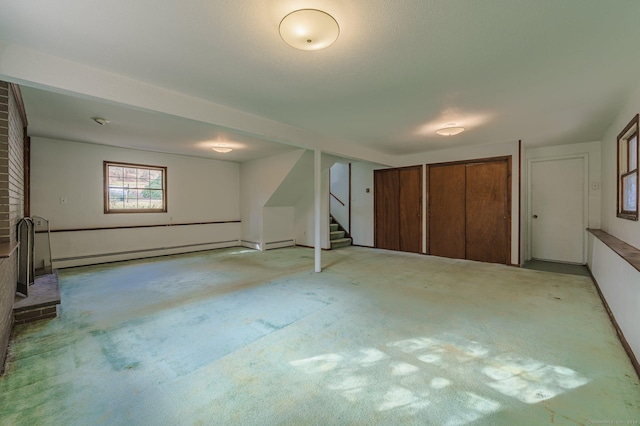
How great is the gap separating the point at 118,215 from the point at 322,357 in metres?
5.60

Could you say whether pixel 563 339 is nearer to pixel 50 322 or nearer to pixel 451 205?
pixel 451 205

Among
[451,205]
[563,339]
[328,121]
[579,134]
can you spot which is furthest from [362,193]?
[563,339]

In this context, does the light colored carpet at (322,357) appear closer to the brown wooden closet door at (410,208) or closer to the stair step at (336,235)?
the brown wooden closet door at (410,208)

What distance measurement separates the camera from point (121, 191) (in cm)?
586

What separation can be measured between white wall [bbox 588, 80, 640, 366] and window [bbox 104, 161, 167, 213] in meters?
7.35

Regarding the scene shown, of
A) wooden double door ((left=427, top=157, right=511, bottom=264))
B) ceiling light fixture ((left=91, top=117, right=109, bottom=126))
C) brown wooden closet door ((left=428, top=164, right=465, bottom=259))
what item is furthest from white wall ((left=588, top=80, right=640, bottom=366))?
ceiling light fixture ((left=91, top=117, right=109, bottom=126))

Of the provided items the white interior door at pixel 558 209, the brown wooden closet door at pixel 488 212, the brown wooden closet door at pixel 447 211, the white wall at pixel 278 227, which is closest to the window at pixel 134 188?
the white wall at pixel 278 227

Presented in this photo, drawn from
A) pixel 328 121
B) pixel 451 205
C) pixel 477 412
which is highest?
pixel 328 121

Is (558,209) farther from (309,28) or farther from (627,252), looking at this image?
(309,28)

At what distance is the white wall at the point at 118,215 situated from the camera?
16.5 feet

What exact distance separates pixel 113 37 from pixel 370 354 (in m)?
2.98

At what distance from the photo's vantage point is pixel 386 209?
702 centimetres

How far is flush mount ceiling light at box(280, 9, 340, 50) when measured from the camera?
1664mm

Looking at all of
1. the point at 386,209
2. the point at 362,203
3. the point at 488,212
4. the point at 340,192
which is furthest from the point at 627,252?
the point at 340,192
